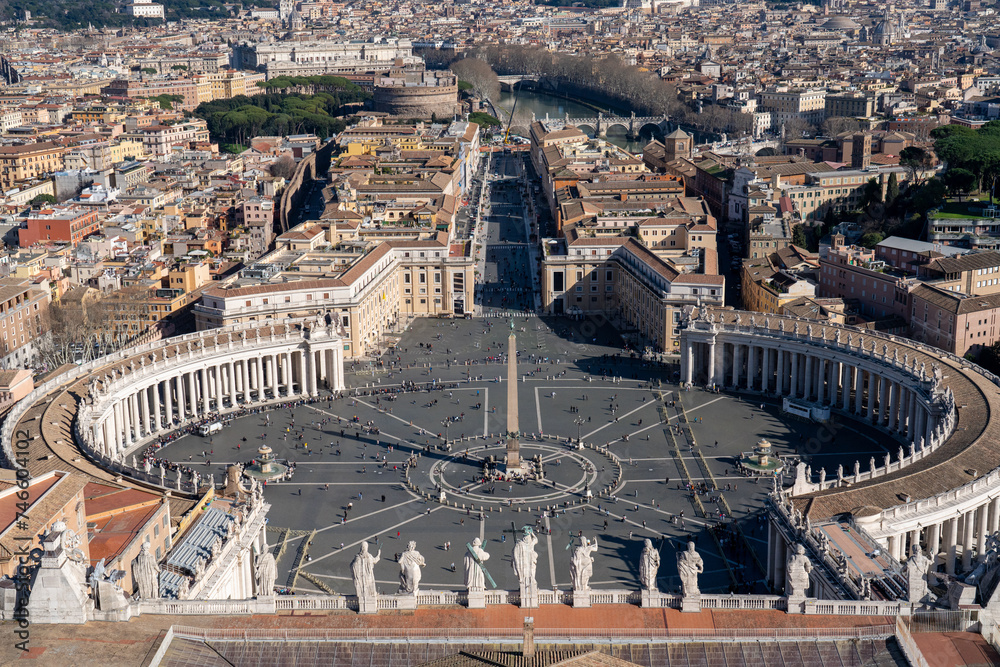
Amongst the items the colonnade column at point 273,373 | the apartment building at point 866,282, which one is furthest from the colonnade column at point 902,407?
the colonnade column at point 273,373

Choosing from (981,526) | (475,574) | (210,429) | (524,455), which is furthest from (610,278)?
(475,574)

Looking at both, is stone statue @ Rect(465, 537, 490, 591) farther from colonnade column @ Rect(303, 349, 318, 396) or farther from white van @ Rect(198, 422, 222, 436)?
colonnade column @ Rect(303, 349, 318, 396)

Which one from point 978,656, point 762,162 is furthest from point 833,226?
point 978,656

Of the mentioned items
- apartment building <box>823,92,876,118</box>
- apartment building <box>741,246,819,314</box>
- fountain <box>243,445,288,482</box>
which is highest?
apartment building <box>823,92,876,118</box>

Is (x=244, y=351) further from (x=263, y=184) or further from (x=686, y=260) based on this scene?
(x=263, y=184)

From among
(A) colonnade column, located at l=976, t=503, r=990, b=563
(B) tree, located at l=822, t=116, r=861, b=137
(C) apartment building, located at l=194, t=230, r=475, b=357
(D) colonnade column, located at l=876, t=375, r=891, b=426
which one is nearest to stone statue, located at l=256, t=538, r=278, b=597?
(A) colonnade column, located at l=976, t=503, r=990, b=563

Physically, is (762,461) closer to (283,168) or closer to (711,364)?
(711,364)
